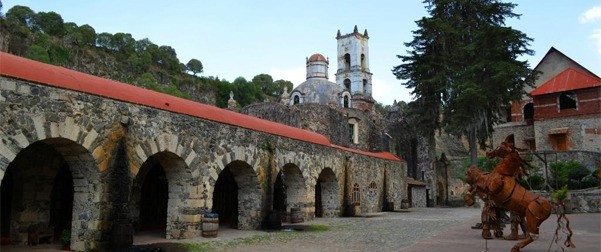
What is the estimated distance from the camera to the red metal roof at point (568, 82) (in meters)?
29.7

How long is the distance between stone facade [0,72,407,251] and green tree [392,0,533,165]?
1319 cm

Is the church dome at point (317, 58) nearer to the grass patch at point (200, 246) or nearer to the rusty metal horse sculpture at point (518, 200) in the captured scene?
the grass patch at point (200, 246)

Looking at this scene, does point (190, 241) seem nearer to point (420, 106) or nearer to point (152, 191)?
point (152, 191)

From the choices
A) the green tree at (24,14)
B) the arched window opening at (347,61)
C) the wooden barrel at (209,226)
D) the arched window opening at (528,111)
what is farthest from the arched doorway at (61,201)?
the green tree at (24,14)

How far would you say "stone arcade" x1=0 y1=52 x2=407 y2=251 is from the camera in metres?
8.18

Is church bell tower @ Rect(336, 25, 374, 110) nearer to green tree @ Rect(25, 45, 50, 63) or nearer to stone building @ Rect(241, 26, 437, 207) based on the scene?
stone building @ Rect(241, 26, 437, 207)

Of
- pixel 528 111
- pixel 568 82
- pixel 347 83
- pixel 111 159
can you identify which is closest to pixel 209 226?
pixel 111 159

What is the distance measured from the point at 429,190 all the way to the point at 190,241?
2629 cm

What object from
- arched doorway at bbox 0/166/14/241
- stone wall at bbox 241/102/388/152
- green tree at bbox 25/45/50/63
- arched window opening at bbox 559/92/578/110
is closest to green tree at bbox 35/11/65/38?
green tree at bbox 25/45/50/63

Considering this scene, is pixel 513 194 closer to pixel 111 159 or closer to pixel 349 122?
pixel 111 159

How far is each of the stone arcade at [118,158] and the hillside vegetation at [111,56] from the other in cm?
3214

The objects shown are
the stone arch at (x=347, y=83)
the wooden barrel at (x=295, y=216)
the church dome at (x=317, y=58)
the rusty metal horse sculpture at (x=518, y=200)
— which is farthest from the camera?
the stone arch at (x=347, y=83)

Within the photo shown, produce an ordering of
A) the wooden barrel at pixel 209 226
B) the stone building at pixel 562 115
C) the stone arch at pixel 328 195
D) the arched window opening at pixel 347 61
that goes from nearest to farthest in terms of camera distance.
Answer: the wooden barrel at pixel 209 226 → the stone arch at pixel 328 195 → the stone building at pixel 562 115 → the arched window opening at pixel 347 61

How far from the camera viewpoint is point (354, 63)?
5653 cm
